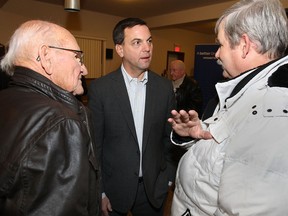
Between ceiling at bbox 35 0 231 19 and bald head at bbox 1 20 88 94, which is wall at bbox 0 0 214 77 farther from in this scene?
bald head at bbox 1 20 88 94

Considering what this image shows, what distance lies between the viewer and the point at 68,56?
1021 mm

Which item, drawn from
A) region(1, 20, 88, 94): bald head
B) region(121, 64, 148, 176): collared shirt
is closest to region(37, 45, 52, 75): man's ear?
region(1, 20, 88, 94): bald head

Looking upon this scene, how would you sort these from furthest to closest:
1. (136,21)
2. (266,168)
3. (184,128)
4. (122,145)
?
(136,21) → (122,145) → (184,128) → (266,168)

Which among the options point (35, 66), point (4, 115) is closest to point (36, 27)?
point (35, 66)

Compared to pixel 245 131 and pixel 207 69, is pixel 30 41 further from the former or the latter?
pixel 207 69

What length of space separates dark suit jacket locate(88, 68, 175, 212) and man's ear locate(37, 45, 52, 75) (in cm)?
67

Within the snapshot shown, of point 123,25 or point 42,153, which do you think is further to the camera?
point 123,25

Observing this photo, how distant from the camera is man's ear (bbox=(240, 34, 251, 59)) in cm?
96

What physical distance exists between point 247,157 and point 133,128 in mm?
926

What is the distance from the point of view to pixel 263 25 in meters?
0.92

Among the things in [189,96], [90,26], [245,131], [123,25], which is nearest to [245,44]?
[245,131]

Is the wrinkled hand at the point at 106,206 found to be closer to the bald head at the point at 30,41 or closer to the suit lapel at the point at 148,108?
the suit lapel at the point at 148,108

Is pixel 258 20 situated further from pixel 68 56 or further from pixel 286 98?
pixel 68 56

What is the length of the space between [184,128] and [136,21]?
883 millimetres
